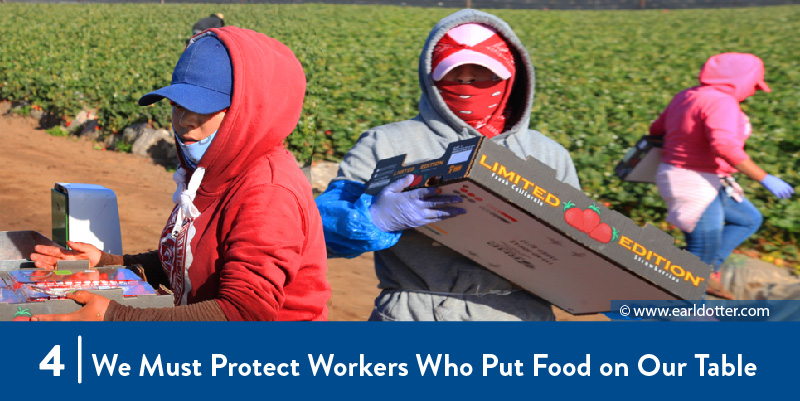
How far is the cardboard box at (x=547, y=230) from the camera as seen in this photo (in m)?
2.21

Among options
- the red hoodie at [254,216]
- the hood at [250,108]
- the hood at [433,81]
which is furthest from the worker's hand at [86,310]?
the hood at [433,81]

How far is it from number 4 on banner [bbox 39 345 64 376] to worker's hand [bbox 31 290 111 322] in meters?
0.07

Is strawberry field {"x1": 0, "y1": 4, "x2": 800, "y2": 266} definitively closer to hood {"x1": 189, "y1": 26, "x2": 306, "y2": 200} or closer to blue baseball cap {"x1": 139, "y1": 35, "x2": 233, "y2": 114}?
hood {"x1": 189, "y1": 26, "x2": 306, "y2": 200}

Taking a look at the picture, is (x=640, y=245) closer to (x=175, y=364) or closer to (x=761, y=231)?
(x=175, y=364)

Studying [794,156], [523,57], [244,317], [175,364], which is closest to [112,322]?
[175,364]

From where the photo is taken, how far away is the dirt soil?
7048 mm

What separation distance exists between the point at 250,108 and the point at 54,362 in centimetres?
70

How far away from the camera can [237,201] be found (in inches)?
76.2

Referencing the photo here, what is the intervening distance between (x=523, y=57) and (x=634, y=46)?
18126 millimetres

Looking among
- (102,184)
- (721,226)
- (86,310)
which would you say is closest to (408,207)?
(86,310)

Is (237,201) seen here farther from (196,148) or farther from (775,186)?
(775,186)

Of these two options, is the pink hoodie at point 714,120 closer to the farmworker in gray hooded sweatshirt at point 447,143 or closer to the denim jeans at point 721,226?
the denim jeans at point 721,226

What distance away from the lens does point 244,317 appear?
6.12 ft

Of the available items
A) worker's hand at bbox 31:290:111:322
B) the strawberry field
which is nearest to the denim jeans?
the strawberry field
